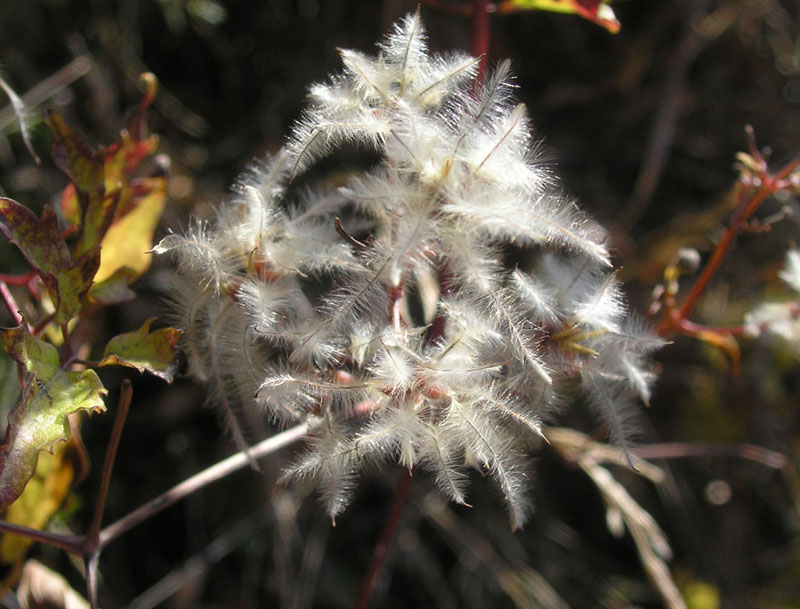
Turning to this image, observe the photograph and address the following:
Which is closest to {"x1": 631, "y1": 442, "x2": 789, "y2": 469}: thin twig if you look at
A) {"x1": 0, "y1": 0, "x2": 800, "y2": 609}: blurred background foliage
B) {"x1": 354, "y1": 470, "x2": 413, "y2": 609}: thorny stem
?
{"x1": 0, "y1": 0, "x2": 800, "y2": 609}: blurred background foliage

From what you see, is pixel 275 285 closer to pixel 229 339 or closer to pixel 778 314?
pixel 229 339

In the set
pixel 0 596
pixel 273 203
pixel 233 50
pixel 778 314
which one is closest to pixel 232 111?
pixel 233 50

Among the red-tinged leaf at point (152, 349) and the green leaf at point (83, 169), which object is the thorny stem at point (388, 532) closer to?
the red-tinged leaf at point (152, 349)

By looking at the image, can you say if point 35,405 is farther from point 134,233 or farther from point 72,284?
point 134,233

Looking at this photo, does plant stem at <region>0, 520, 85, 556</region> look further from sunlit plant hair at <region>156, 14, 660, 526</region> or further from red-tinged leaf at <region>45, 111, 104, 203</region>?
red-tinged leaf at <region>45, 111, 104, 203</region>

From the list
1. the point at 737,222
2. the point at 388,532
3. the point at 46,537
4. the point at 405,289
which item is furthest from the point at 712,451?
the point at 46,537

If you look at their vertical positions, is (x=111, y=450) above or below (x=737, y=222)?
below
